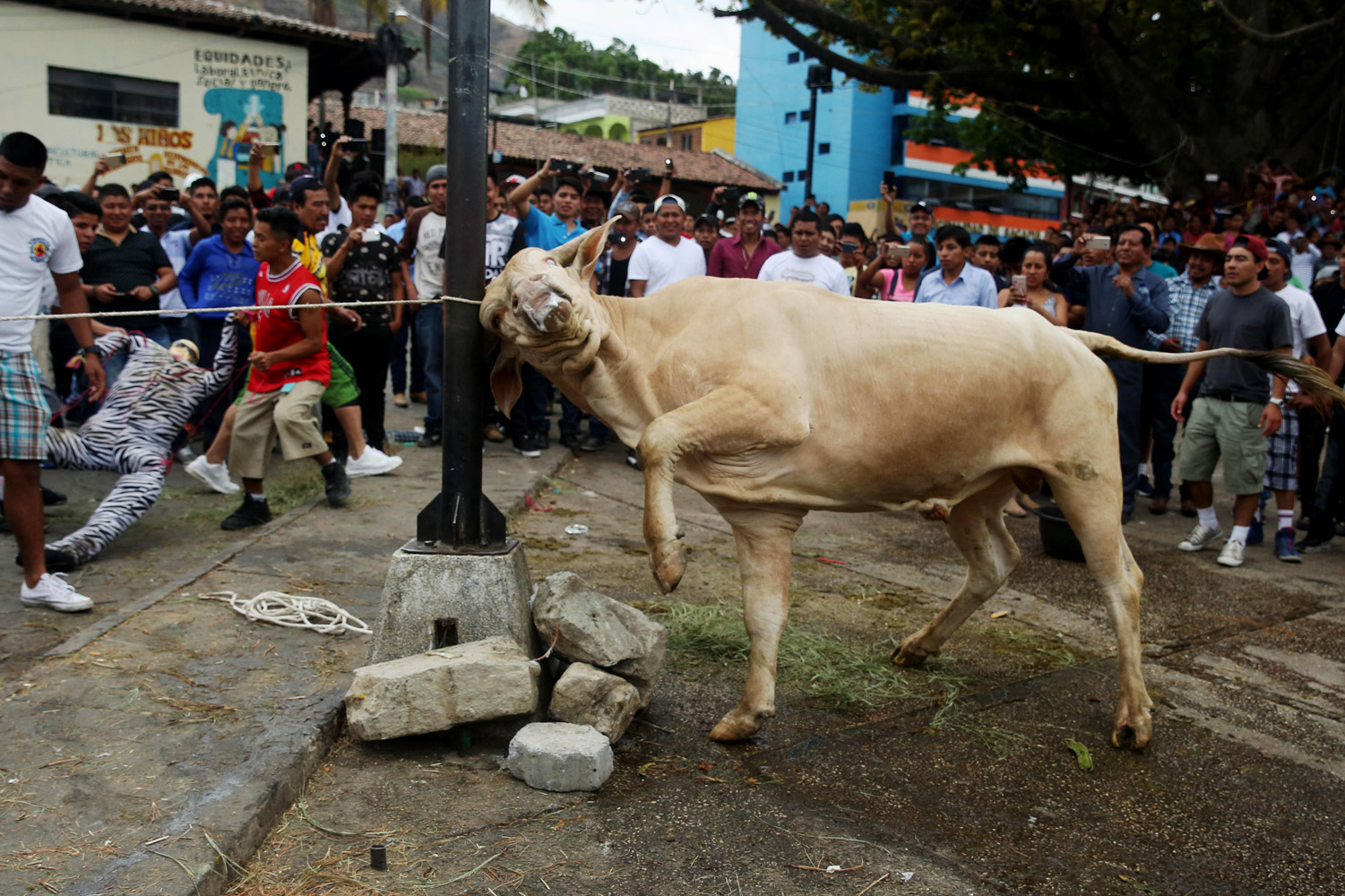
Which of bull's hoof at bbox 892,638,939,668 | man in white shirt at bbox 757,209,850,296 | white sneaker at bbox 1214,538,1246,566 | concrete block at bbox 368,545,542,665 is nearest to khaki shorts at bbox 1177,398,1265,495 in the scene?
white sneaker at bbox 1214,538,1246,566

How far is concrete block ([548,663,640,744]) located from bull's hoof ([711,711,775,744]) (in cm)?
36

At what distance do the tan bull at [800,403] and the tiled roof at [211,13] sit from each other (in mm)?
19328

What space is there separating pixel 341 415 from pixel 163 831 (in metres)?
5.04

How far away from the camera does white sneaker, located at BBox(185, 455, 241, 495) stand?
7.43 metres

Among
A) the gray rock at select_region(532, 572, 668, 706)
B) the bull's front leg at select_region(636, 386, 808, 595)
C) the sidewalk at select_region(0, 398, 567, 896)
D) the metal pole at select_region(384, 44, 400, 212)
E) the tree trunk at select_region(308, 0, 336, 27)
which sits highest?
the tree trunk at select_region(308, 0, 336, 27)

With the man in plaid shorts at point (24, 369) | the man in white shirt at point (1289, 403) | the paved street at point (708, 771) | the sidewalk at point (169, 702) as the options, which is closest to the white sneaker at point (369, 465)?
the sidewalk at point (169, 702)

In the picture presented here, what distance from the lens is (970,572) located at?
4.80 m

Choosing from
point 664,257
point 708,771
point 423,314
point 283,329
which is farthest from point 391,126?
point 708,771

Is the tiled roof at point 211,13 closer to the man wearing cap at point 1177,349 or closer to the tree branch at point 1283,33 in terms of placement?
the tree branch at point 1283,33

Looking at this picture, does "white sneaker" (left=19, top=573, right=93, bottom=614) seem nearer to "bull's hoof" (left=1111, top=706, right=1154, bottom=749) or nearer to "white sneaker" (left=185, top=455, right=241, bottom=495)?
"white sneaker" (left=185, top=455, right=241, bottom=495)

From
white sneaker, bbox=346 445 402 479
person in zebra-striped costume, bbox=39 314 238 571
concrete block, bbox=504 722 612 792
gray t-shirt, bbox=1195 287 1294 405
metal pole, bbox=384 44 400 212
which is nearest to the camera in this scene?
concrete block, bbox=504 722 612 792

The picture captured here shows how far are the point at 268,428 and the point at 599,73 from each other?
69762 mm

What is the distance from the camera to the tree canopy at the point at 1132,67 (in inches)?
630

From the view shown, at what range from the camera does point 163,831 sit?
290cm
